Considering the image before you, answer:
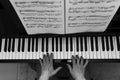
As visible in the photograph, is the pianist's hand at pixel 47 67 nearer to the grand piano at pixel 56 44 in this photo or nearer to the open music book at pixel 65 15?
the grand piano at pixel 56 44

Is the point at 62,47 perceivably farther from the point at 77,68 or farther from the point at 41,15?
the point at 41,15

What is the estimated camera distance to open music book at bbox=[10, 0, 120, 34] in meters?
0.98

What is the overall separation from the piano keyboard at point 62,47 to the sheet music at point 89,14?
8cm

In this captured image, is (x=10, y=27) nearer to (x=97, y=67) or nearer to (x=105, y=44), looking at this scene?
(x=105, y=44)

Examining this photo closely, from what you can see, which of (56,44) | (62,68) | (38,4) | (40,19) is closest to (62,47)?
(56,44)

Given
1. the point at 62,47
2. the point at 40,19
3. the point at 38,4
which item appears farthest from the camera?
the point at 62,47

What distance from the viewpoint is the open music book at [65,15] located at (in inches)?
38.5

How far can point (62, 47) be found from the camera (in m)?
1.25

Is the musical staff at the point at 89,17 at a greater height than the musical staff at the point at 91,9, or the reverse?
the musical staff at the point at 91,9

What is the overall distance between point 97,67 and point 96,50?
0.42 meters

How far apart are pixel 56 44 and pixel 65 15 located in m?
0.27

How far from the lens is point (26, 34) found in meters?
1.26

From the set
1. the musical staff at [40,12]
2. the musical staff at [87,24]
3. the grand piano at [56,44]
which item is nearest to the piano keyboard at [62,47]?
the grand piano at [56,44]

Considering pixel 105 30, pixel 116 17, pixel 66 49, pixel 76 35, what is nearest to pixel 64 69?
pixel 66 49
